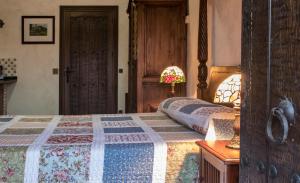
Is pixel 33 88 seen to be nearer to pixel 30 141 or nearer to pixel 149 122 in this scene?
pixel 149 122

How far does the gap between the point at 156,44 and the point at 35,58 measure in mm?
2470

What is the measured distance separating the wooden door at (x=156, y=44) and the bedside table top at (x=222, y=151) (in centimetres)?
261

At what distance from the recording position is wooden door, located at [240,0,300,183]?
0.86m

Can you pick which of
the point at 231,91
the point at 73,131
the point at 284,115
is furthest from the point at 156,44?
the point at 284,115

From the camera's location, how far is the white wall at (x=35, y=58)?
21.4 feet

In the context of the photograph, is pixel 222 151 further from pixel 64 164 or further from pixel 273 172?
pixel 273 172

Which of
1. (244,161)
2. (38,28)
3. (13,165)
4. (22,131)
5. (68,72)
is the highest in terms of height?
(38,28)

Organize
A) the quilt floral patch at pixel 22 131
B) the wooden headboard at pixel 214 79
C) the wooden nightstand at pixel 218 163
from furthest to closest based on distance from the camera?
the wooden headboard at pixel 214 79
the quilt floral patch at pixel 22 131
the wooden nightstand at pixel 218 163

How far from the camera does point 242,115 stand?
1182 mm

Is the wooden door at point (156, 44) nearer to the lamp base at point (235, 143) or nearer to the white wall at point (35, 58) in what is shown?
the white wall at point (35, 58)

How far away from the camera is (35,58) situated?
657cm

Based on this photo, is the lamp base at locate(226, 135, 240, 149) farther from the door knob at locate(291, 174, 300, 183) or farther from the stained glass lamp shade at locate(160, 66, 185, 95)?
the stained glass lamp shade at locate(160, 66, 185, 95)

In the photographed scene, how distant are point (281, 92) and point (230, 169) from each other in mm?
931

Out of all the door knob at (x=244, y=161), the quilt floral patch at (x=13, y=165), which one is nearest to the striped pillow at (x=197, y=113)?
the quilt floral patch at (x=13, y=165)
